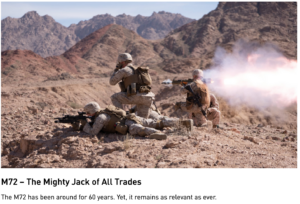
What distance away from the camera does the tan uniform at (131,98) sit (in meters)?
7.17

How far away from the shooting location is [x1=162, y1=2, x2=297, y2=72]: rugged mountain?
51.3m

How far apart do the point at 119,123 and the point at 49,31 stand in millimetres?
118852

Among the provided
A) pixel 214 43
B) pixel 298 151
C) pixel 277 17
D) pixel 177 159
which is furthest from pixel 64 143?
pixel 277 17

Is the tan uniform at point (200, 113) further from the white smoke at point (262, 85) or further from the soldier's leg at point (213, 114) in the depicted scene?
the white smoke at point (262, 85)

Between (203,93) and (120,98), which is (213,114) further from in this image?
(120,98)

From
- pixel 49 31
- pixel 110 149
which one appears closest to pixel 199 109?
pixel 110 149

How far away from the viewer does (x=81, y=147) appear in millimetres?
5586

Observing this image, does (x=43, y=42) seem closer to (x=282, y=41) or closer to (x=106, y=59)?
(x=106, y=59)

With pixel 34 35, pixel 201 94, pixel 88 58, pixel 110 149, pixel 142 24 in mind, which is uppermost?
pixel 142 24

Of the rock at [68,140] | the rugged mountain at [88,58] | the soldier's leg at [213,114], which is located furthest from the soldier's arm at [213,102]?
the rugged mountain at [88,58]

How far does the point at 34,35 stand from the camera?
108750 mm

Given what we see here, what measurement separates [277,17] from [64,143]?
59381mm

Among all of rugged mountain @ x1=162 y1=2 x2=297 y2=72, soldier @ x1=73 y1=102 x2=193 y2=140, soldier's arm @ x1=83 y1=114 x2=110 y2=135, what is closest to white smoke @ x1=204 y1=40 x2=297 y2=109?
soldier @ x1=73 y1=102 x2=193 y2=140

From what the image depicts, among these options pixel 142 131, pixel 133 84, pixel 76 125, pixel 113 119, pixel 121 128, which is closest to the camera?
pixel 142 131
